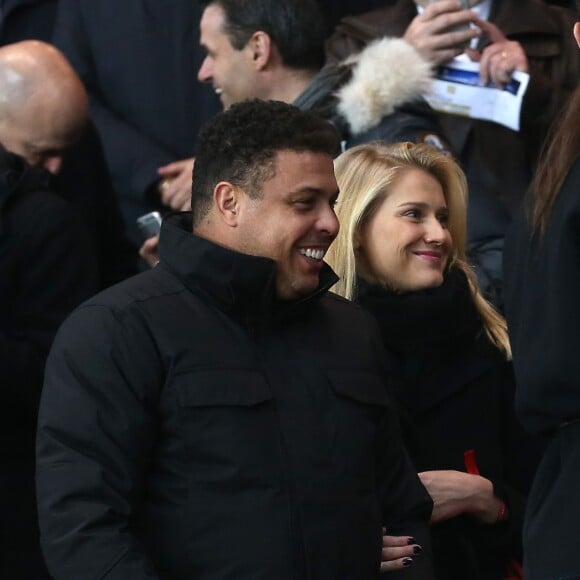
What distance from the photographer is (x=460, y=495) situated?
11.8 ft

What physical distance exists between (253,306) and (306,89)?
6.53 ft

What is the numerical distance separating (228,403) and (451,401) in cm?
105

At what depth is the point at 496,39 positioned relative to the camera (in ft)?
16.6

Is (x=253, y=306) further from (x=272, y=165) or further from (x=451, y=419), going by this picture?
(x=451, y=419)

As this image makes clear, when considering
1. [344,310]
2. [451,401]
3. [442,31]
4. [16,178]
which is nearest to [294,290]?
[344,310]

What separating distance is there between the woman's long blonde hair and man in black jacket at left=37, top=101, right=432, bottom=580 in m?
0.72

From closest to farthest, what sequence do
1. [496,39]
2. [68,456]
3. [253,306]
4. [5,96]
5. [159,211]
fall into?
1. [68,456]
2. [253,306]
3. [5,96]
4. [496,39]
5. [159,211]

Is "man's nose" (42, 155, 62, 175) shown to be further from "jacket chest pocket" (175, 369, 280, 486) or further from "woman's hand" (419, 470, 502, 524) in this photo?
"jacket chest pocket" (175, 369, 280, 486)

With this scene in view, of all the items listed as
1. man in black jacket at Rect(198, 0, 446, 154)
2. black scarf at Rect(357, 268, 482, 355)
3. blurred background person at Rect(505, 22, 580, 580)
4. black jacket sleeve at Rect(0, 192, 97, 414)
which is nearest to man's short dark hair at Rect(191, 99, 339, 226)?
blurred background person at Rect(505, 22, 580, 580)

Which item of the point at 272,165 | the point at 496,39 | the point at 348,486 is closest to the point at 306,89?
the point at 496,39

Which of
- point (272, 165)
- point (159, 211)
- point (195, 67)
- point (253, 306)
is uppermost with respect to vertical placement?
point (272, 165)

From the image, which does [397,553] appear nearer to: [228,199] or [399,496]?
[399,496]

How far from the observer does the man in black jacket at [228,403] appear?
283cm

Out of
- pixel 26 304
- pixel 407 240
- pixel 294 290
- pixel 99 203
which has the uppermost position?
pixel 294 290
